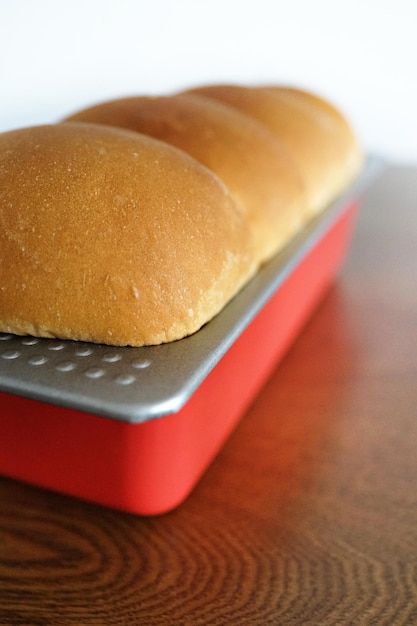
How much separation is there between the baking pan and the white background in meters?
0.52

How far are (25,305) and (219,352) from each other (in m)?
0.16

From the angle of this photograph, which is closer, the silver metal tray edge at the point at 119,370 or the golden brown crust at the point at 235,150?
the silver metal tray edge at the point at 119,370

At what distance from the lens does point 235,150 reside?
0.69 m

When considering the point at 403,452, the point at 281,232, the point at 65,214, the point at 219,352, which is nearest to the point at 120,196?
the point at 65,214

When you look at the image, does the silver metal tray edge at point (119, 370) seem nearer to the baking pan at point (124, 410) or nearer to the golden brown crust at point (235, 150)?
the baking pan at point (124, 410)

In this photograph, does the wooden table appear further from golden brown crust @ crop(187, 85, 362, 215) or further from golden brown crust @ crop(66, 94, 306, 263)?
golden brown crust @ crop(187, 85, 362, 215)

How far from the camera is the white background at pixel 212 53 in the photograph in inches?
33.4

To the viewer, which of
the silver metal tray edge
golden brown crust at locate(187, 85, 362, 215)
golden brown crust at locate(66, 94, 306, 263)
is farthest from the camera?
golden brown crust at locate(187, 85, 362, 215)

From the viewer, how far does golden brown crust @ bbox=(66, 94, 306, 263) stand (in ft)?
2.16

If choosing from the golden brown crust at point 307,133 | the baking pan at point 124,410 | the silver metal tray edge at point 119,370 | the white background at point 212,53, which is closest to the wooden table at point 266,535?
the baking pan at point 124,410

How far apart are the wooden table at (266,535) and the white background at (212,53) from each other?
1.88ft

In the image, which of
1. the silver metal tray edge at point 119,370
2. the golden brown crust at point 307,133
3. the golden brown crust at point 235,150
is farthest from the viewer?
the golden brown crust at point 307,133

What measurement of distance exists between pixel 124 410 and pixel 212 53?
125 cm

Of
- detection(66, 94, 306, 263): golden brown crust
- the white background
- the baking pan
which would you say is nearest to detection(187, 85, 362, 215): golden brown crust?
detection(66, 94, 306, 263): golden brown crust
